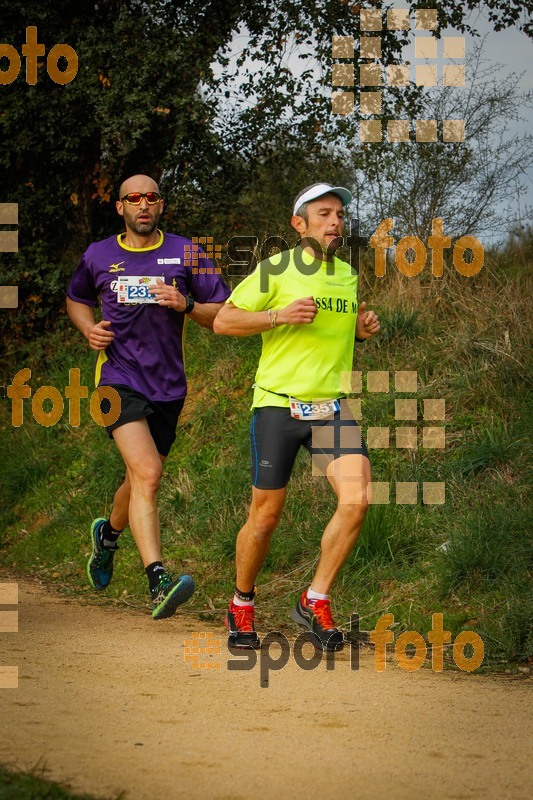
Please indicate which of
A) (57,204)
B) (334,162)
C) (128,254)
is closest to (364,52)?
(334,162)

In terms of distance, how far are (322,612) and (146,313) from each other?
2.13 metres

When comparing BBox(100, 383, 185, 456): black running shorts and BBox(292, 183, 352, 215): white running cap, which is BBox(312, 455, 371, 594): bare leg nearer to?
BBox(100, 383, 185, 456): black running shorts

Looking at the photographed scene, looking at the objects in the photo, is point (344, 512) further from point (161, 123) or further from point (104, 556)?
point (161, 123)

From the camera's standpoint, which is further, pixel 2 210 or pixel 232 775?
pixel 2 210

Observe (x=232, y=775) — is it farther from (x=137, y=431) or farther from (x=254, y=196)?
(x=254, y=196)

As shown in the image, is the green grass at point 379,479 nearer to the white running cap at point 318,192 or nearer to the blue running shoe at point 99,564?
the blue running shoe at point 99,564

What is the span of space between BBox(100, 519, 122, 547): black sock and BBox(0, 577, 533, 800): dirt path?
3.69ft

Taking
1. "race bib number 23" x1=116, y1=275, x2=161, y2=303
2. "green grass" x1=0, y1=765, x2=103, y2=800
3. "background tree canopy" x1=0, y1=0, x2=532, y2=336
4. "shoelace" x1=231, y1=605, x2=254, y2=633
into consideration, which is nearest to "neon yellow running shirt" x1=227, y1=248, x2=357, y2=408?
"race bib number 23" x1=116, y1=275, x2=161, y2=303

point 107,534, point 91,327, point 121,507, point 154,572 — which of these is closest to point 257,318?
point 91,327

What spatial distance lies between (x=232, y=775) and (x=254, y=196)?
1047 cm

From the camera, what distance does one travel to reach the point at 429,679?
19.7ft

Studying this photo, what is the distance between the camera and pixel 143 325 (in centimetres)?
711

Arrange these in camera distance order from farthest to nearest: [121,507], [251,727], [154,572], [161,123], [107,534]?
[161,123] → [107,534] → [121,507] → [154,572] → [251,727]

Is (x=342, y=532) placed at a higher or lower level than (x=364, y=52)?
lower
